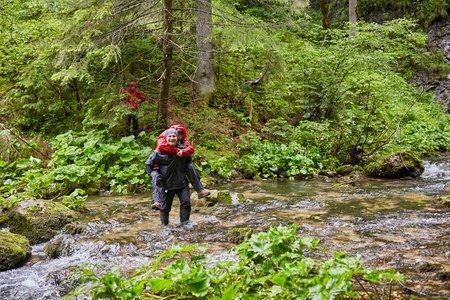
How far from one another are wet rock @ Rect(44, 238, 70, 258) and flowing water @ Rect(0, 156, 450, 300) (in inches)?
1.0

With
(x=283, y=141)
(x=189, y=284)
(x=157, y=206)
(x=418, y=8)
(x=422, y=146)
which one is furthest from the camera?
(x=418, y=8)

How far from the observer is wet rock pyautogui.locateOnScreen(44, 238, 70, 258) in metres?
4.31

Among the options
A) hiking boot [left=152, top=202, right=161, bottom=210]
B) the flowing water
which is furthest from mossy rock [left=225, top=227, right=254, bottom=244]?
hiking boot [left=152, top=202, right=161, bottom=210]

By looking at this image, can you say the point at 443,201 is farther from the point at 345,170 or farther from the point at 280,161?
the point at 280,161

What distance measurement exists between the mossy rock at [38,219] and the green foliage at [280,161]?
18.9ft

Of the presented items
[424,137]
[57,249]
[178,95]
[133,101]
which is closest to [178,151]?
[57,249]

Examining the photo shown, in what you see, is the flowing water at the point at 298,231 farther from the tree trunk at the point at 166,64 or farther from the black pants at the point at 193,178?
the tree trunk at the point at 166,64

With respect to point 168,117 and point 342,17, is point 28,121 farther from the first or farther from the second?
point 342,17

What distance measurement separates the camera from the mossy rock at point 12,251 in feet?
12.6

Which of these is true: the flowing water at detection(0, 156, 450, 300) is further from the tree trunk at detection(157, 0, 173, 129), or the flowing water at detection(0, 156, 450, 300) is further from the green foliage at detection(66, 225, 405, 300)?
the tree trunk at detection(157, 0, 173, 129)

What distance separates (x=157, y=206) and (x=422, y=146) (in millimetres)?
12298

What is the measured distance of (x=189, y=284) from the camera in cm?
220

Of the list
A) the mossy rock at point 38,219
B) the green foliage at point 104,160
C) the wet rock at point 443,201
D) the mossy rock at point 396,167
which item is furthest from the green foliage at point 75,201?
the mossy rock at point 396,167

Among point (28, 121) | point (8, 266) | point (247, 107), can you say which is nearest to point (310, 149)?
point (247, 107)
